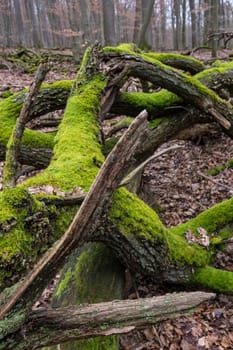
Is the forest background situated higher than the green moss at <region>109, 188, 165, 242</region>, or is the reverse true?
the forest background

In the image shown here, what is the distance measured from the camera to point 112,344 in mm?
2814

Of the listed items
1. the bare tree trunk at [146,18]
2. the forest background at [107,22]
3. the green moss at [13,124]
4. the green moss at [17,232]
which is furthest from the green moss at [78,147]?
the bare tree trunk at [146,18]

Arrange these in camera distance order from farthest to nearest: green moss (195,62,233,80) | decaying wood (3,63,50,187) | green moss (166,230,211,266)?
green moss (195,62,233,80) → green moss (166,230,211,266) → decaying wood (3,63,50,187)

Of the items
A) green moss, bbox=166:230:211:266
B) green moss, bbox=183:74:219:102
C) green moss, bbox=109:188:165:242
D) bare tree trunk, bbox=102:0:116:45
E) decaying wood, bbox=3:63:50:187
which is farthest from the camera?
bare tree trunk, bbox=102:0:116:45

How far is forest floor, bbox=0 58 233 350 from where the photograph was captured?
11.0ft

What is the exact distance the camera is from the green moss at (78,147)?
8.68 feet

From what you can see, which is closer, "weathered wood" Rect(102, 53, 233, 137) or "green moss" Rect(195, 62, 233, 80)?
"weathered wood" Rect(102, 53, 233, 137)

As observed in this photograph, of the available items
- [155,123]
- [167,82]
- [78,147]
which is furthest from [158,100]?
[78,147]

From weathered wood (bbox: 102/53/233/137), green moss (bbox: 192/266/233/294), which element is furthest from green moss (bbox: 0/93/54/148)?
green moss (bbox: 192/266/233/294)

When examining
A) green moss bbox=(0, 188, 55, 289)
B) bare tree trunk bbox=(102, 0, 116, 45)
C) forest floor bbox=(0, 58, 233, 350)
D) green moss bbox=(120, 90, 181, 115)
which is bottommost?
forest floor bbox=(0, 58, 233, 350)

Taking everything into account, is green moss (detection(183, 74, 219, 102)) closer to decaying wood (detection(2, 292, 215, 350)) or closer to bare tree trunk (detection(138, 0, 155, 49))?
decaying wood (detection(2, 292, 215, 350))

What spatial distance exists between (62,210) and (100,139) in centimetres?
166

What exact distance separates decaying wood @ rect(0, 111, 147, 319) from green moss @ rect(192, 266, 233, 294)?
7.16 ft

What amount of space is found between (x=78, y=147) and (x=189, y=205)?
3215mm
